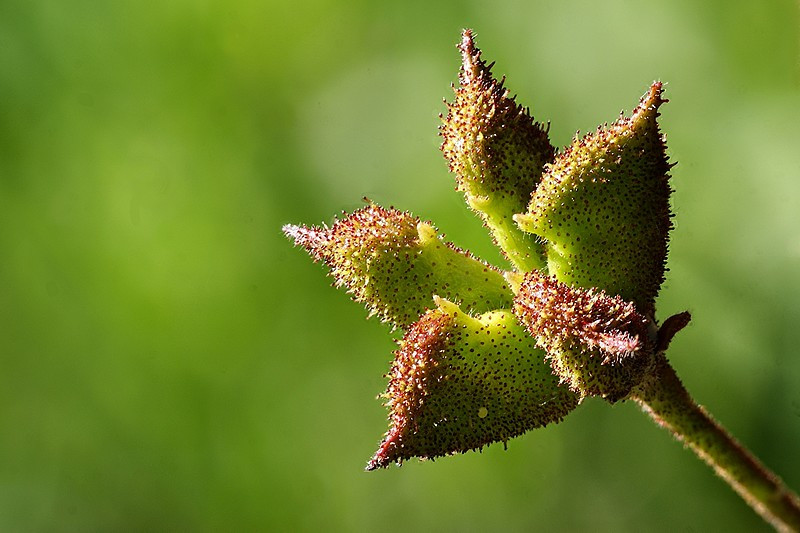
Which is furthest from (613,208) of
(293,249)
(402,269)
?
(293,249)

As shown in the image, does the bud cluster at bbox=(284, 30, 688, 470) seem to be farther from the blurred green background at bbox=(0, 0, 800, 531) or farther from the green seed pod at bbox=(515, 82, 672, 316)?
the blurred green background at bbox=(0, 0, 800, 531)

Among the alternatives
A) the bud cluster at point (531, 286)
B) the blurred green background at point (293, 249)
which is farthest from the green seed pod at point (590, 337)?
the blurred green background at point (293, 249)

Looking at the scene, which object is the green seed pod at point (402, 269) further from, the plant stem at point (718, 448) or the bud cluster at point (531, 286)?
the plant stem at point (718, 448)

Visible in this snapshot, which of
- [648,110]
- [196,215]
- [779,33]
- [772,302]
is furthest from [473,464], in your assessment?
[648,110]

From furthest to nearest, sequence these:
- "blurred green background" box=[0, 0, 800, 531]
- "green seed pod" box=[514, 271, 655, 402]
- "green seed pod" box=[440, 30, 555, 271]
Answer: "blurred green background" box=[0, 0, 800, 531], "green seed pod" box=[440, 30, 555, 271], "green seed pod" box=[514, 271, 655, 402]

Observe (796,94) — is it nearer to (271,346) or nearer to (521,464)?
(521,464)

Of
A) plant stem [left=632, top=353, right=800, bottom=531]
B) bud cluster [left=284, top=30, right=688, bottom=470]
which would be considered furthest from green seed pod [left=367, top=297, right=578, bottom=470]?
plant stem [left=632, top=353, right=800, bottom=531]
